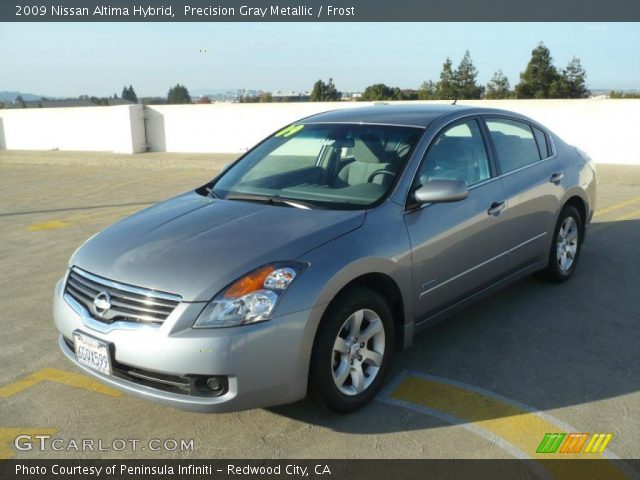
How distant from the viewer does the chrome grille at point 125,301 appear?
9.92 feet

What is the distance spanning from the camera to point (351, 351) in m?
3.39

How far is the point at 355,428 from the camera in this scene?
331 centimetres

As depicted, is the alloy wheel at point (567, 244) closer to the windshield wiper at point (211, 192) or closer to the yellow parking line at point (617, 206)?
the windshield wiper at point (211, 192)

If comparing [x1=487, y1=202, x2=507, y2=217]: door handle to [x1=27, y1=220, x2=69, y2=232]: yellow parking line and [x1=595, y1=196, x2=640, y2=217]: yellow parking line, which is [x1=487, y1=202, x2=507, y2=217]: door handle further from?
[x1=27, y1=220, x2=69, y2=232]: yellow parking line

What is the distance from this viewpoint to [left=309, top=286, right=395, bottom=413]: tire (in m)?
3.19

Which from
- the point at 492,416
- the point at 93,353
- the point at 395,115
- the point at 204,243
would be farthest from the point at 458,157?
the point at 93,353

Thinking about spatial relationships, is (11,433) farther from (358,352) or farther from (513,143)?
(513,143)

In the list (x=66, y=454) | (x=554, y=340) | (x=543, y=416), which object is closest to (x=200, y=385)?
(x=66, y=454)

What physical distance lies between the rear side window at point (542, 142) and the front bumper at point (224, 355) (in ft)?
10.3

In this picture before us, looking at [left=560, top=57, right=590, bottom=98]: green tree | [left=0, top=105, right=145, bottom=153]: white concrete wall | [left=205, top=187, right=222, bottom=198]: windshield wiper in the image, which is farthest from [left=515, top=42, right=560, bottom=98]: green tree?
[left=205, top=187, right=222, bottom=198]: windshield wiper

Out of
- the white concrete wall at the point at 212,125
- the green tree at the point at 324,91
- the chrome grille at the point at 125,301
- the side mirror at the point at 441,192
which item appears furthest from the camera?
the green tree at the point at 324,91
